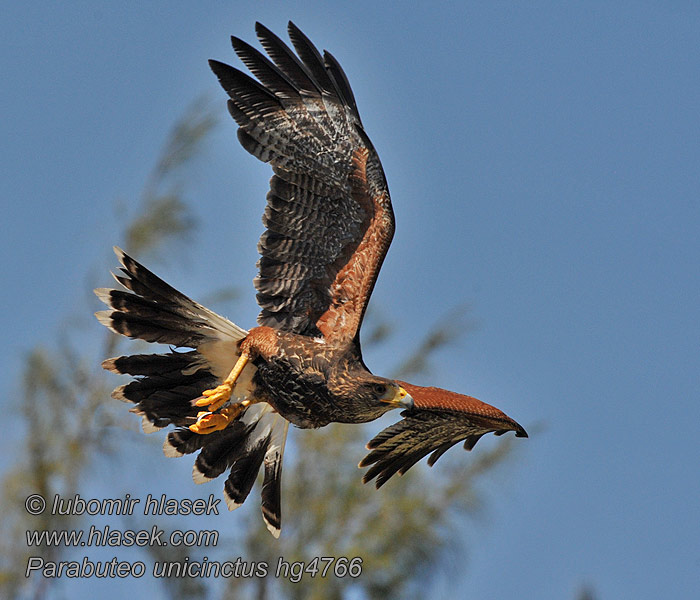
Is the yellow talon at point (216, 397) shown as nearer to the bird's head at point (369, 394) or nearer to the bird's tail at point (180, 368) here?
the bird's tail at point (180, 368)

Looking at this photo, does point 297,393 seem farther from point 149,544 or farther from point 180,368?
point 149,544

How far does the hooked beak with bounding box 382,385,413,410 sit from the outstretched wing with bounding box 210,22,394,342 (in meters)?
0.56

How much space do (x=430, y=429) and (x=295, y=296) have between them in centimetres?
146

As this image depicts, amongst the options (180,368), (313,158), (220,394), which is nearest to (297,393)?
(220,394)

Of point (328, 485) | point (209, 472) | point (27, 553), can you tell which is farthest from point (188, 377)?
point (328, 485)

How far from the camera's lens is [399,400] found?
1061 centimetres

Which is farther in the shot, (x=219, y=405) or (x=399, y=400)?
(x=219, y=405)

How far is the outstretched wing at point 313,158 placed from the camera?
1091 centimetres

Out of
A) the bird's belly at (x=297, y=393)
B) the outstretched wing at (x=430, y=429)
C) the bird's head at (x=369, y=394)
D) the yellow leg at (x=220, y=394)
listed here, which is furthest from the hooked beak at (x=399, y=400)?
the yellow leg at (x=220, y=394)

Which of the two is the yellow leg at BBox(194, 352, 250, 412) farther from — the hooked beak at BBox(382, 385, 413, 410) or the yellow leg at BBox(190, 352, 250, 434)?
the hooked beak at BBox(382, 385, 413, 410)

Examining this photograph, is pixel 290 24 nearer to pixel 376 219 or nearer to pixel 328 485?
pixel 376 219

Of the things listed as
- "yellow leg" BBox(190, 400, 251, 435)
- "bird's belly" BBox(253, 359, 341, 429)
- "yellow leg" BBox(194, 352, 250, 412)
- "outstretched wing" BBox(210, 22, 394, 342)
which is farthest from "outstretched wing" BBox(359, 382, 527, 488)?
"yellow leg" BBox(194, 352, 250, 412)

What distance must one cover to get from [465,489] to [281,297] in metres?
8.07

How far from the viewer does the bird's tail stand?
11039mm
